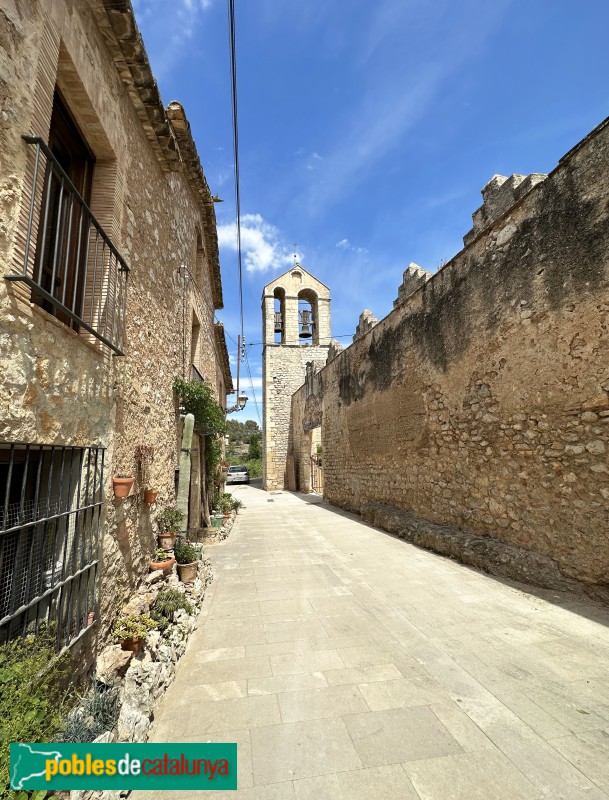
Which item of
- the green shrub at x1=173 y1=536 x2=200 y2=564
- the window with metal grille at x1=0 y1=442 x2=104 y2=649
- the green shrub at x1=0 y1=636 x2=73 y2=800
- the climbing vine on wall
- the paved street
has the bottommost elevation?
the paved street

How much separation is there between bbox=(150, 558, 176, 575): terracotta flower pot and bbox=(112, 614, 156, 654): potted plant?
3.59 ft

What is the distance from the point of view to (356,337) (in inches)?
433

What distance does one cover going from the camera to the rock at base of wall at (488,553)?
13.9 feet

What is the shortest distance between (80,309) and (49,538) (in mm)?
1716

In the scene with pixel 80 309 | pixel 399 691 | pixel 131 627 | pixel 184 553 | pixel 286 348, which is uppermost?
pixel 286 348

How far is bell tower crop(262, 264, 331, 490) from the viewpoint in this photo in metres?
20.3

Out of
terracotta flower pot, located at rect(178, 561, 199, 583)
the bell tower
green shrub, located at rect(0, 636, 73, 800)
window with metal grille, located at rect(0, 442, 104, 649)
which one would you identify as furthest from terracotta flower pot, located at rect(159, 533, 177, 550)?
the bell tower

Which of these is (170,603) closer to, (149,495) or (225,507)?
(149,495)

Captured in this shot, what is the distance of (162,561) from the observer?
4.26 meters

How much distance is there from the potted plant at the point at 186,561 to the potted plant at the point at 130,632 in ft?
5.17

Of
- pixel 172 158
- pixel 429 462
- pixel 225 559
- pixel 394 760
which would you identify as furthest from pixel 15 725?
pixel 429 462

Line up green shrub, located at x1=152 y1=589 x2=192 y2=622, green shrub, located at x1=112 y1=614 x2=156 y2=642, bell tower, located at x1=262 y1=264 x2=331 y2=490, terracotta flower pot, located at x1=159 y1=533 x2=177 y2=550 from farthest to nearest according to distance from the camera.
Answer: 1. bell tower, located at x1=262 y1=264 x2=331 y2=490
2. terracotta flower pot, located at x1=159 y1=533 x2=177 y2=550
3. green shrub, located at x1=152 y1=589 x2=192 y2=622
4. green shrub, located at x1=112 y1=614 x2=156 y2=642

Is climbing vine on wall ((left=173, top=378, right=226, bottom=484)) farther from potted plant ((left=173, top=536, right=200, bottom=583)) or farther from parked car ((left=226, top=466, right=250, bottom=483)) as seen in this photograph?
parked car ((left=226, top=466, right=250, bottom=483))

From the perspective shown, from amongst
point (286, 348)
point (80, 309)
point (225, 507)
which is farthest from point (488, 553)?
point (286, 348)
